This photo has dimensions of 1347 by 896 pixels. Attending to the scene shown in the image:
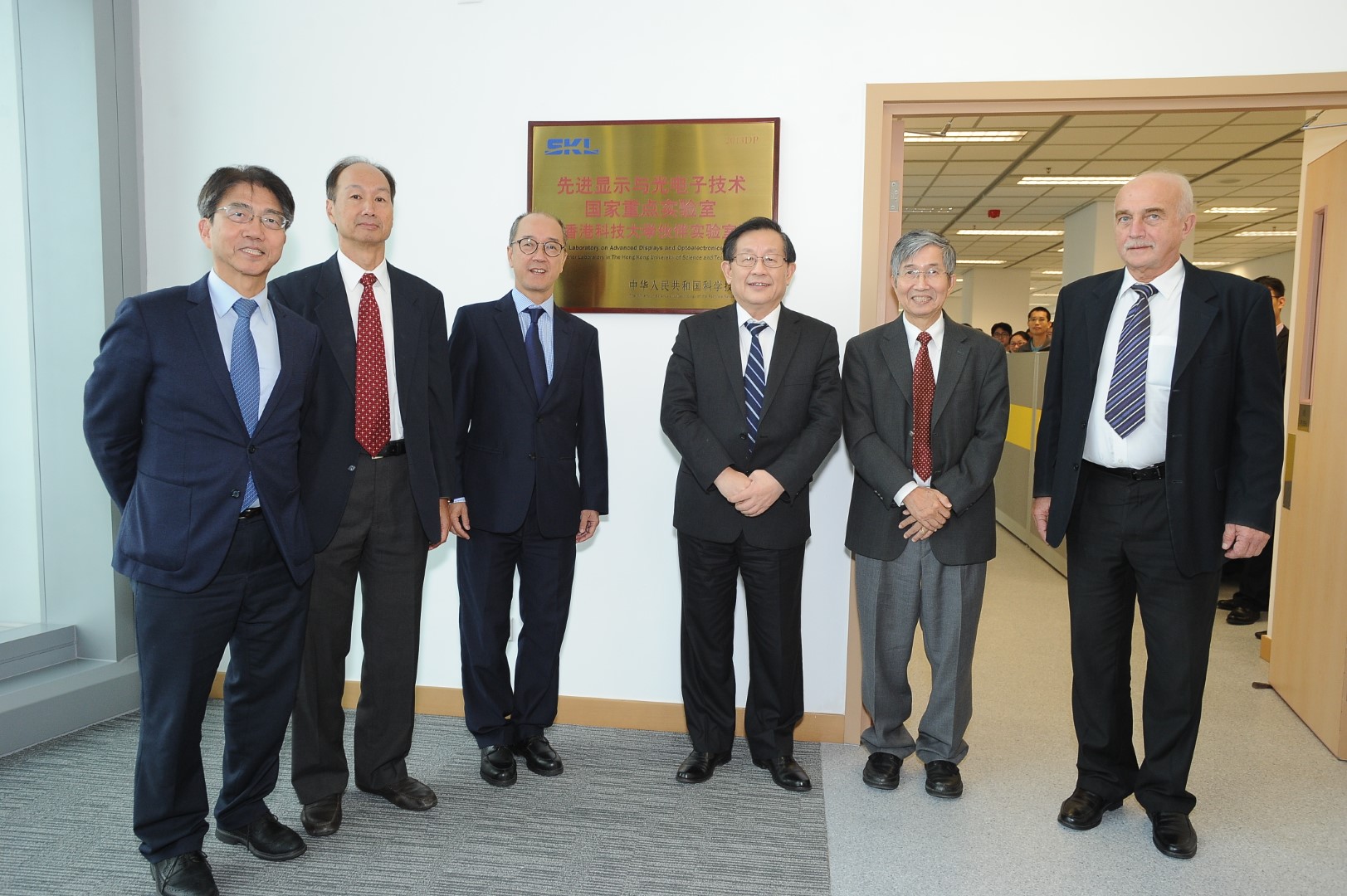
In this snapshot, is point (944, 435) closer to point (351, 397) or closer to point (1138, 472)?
point (1138, 472)

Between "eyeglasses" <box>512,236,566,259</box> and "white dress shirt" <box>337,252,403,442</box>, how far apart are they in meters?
0.45

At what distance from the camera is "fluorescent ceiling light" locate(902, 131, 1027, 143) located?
23.1ft

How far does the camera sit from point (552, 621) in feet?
9.20

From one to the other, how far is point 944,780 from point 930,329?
4.66 ft

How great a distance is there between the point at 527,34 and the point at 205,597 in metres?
2.28

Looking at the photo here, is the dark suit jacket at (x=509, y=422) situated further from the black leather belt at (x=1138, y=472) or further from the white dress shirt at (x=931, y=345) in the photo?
the black leather belt at (x=1138, y=472)

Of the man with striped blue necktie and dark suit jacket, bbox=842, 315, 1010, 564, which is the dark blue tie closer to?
the man with striped blue necktie

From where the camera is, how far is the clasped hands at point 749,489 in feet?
8.35

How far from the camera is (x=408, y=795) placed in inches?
101

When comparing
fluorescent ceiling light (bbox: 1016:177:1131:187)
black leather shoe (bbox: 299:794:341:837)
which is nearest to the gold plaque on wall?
black leather shoe (bbox: 299:794:341:837)

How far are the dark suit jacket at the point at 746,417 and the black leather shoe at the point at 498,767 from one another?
3.04ft

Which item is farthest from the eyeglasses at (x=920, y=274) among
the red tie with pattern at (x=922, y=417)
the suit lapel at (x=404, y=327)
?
the suit lapel at (x=404, y=327)

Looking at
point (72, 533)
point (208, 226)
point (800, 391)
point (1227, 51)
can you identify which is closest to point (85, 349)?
point (72, 533)

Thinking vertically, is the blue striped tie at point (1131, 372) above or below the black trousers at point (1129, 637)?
above
